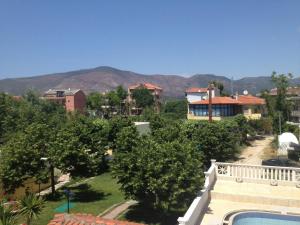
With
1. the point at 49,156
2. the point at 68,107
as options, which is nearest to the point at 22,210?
the point at 49,156

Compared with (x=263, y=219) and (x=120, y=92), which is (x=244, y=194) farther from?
(x=120, y=92)

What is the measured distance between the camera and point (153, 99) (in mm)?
124562

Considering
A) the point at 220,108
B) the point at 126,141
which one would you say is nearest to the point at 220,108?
the point at 220,108

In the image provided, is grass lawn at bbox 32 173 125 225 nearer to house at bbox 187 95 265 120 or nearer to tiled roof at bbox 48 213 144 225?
tiled roof at bbox 48 213 144 225

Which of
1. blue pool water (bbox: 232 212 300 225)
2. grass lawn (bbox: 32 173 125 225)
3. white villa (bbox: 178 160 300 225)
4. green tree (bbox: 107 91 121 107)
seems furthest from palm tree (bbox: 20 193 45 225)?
green tree (bbox: 107 91 121 107)

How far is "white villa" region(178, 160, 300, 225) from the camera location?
644 inches

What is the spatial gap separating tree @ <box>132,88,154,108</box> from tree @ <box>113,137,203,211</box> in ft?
338

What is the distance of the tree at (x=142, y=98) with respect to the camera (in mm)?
122000

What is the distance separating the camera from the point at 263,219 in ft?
54.4

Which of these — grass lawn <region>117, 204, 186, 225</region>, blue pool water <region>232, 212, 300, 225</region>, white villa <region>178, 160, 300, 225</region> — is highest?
white villa <region>178, 160, 300, 225</region>

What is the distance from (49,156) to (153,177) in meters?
10.6

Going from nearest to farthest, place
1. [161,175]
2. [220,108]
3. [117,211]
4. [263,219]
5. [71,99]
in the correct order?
[263,219]
[161,175]
[117,211]
[220,108]
[71,99]

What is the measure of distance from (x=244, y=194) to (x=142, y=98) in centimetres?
10416

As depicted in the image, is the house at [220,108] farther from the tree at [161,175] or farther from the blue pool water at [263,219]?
the blue pool water at [263,219]
